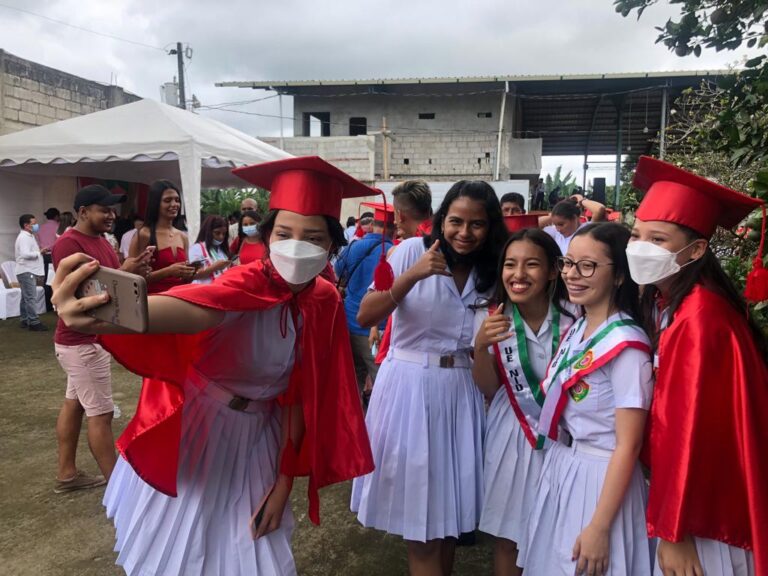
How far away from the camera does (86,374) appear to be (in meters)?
3.36

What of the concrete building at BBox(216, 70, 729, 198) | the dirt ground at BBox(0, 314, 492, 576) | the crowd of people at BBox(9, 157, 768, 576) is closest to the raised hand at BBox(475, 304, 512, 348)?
the crowd of people at BBox(9, 157, 768, 576)

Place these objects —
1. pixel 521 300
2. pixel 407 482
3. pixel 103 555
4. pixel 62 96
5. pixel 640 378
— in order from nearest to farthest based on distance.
Answer: pixel 640 378 → pixel 521 300 → pixel 407 482 → pixel 103 555 → pixel 62 96

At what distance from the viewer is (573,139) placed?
23969mm

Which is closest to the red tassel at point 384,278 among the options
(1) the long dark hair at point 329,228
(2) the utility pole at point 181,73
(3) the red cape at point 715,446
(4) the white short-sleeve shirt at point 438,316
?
(4) the white short-sleeve shirt at point 438,316

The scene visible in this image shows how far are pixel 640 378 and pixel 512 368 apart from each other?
0.62 m

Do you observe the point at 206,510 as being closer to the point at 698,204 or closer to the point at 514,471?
the point at 514,471

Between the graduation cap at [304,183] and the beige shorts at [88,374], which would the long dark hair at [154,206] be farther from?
the graduation cap at [304,183]

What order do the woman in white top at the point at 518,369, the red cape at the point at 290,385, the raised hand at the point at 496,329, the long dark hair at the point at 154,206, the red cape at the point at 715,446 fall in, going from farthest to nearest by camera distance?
1. the long dark hair at the point at 154,206
2. the woman in white top at the point at 518,369
3. the raised hand at the point at 496,329
4. the red cape at the point at 290,385
5. the red cape at the point at 715,446

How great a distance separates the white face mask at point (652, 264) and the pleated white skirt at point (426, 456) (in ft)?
3.06

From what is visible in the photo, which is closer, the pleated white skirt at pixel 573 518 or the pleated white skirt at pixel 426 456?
the pleated white skirt at pixel 573 518

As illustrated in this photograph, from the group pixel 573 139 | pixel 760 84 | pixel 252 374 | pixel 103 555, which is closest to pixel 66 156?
pixel 103 555

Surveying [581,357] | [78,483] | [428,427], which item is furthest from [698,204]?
[78,483]

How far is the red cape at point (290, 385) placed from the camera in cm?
162

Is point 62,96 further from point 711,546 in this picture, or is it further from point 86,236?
point 711,546
